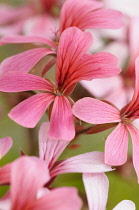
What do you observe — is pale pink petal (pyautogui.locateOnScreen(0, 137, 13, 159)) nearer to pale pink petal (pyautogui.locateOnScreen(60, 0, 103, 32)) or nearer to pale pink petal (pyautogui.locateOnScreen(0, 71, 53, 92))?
pale pink petal (pyautogui.locateOnScreen(0, 71, 53, 92))

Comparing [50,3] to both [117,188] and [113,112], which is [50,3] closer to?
[117,188]

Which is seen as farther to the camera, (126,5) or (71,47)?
(126,5)

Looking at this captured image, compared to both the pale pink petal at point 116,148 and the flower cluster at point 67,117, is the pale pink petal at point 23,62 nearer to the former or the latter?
the flower cluster at point 67,117

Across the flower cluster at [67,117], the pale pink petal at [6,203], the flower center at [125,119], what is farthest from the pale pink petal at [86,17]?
the pale pink petal at [6,203]

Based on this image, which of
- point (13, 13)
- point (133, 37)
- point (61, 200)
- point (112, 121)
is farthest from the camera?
point (13, 13)

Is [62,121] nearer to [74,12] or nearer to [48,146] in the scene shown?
[48,146]

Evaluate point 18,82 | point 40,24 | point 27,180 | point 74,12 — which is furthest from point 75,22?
point 40,24
